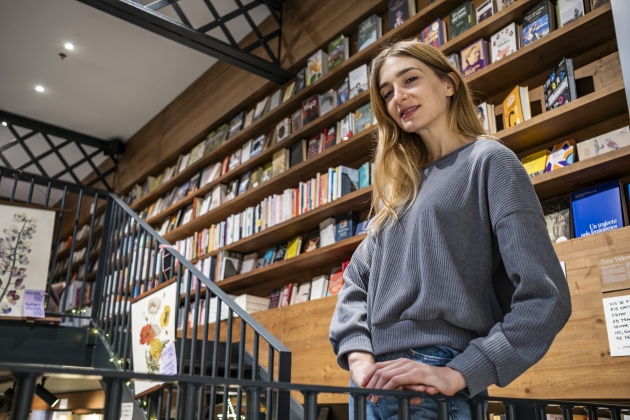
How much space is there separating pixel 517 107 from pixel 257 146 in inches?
88.4

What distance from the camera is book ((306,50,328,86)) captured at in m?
3.88

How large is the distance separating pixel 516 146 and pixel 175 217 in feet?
11.5

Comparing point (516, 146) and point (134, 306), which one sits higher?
point (516, 146)

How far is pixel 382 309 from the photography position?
0.99m

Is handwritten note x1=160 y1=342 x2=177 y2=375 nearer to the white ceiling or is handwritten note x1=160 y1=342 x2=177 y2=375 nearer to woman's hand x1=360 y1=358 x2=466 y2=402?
woman's hand x1=360 y1=358 x2=466 y2=402

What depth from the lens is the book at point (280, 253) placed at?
3.83 metres

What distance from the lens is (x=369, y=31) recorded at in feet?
11.7

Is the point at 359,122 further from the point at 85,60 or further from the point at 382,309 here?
the point at 85,60

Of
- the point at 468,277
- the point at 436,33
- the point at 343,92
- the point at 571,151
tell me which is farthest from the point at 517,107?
the point at 468,277

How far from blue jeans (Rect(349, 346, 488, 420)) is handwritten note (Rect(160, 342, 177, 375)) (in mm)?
1816

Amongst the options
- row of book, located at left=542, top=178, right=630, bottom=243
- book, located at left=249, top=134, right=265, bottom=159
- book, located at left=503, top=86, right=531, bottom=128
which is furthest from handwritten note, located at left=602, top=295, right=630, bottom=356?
book, located at left=249, top=134, right=265, bottom=159

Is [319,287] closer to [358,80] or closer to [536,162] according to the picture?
[358,80]

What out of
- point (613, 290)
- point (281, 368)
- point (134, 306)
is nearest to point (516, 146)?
point (613, 290)

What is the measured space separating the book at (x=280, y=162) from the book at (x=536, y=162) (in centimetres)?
178
